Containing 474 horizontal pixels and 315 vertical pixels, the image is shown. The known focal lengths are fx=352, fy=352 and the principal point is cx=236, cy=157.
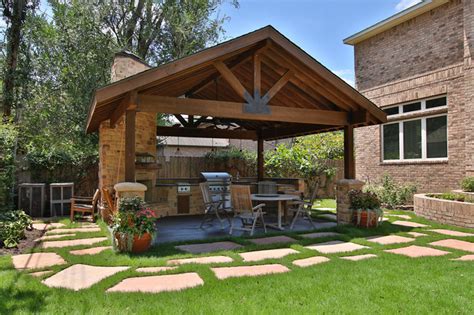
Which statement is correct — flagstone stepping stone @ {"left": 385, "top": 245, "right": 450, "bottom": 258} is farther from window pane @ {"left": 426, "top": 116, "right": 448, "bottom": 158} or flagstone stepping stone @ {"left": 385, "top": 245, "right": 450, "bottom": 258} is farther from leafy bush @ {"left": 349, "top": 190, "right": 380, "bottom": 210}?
window pane @ {"left": 426, "top": 116, "right": 448, "bottom": 158}

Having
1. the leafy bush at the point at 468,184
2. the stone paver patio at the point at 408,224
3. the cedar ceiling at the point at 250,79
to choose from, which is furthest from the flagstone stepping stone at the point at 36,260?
the leafy bush at the point at 468,184

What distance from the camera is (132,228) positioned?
4.99 metres

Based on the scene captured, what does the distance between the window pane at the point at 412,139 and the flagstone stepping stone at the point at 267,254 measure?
8.15 meters

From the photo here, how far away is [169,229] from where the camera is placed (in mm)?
7031

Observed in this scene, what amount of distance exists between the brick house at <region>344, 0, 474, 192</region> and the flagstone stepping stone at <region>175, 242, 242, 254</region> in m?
7.82

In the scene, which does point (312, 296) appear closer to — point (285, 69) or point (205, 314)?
point (205, 314)

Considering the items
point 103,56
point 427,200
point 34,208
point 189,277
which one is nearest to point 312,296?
point 189,277

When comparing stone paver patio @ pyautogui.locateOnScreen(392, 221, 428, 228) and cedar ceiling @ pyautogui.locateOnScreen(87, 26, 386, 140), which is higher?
cedar ceiling @ pyautogui.locateOnScreen(87, 26, 386, 140)

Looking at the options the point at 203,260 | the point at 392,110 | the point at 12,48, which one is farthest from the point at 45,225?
the point at 392,110

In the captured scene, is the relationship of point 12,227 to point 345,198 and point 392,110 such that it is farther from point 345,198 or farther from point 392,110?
point 392,110

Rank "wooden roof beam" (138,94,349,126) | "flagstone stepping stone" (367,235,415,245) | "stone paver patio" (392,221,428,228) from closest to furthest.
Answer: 1. "wooden roof beam" (138,94,349,126)
2. "flagstone stepping stone" (367,235,415,245)
3. "stone paver patio" (392,221,428,228)

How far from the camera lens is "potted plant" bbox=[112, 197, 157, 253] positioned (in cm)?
497

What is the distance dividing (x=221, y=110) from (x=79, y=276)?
3452 millimetres

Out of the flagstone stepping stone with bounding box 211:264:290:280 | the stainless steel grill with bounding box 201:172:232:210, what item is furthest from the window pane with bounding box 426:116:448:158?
the flagstone stepping stone with bounding box 211:264:290:280
